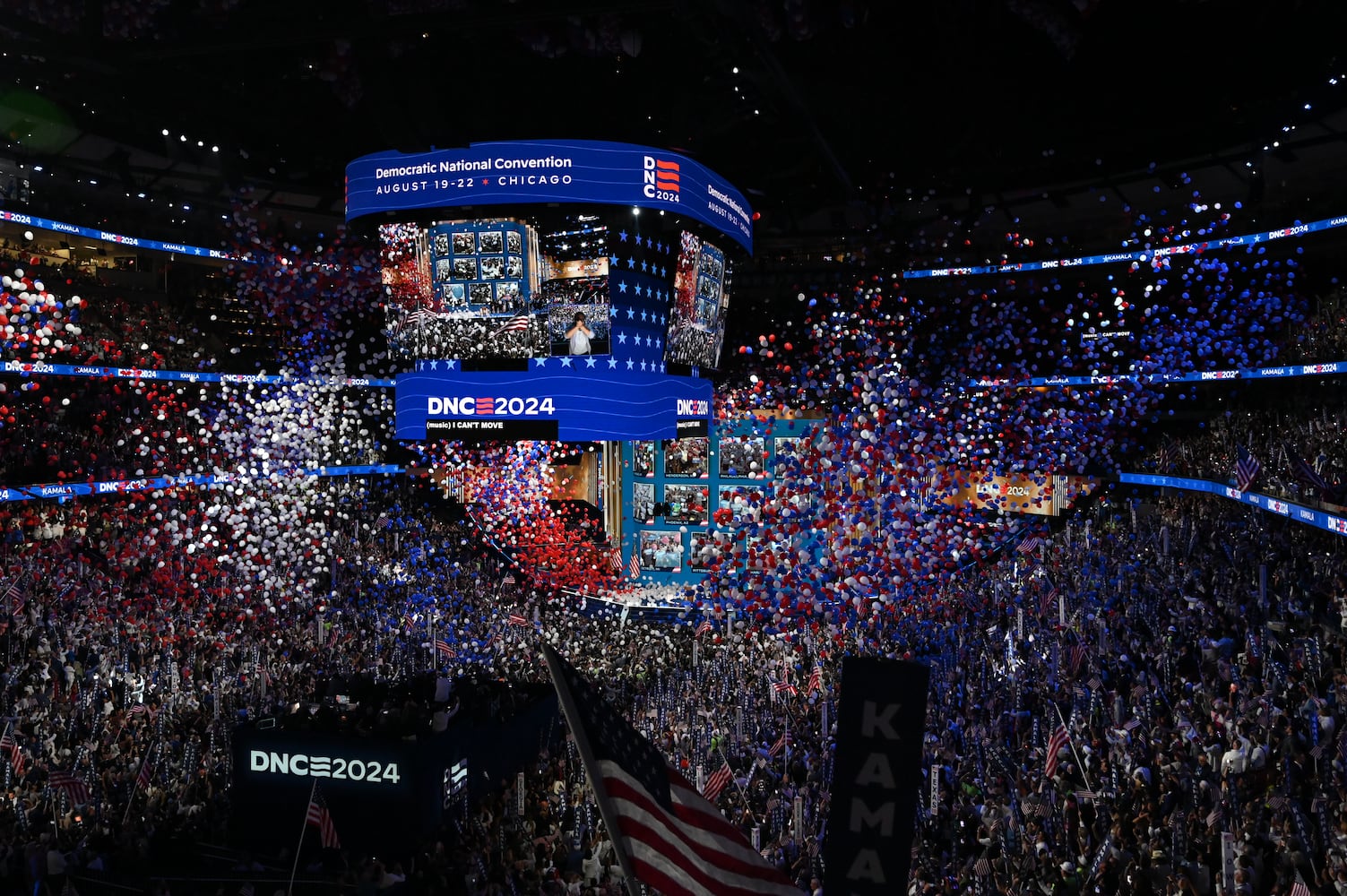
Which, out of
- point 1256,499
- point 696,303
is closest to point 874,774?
point 696,303

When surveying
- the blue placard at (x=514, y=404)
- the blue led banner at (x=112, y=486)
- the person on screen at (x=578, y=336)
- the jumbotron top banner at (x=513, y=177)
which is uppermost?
the jumbotron top banner at (x=513, y=177)

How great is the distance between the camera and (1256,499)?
765 inches

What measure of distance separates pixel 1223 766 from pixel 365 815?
1017 cm

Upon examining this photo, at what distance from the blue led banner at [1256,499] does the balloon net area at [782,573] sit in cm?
35

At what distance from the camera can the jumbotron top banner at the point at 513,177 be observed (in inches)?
699

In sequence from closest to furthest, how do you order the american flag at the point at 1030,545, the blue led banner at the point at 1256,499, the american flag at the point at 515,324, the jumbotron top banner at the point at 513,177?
the blue led banner at the point at 1256,499 < the jumbotron top banner at the point at 513,177 < the american flag at the point at 515,324 < the american flag at the point at 1030,545

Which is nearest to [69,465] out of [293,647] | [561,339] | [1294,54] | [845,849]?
[293,647]

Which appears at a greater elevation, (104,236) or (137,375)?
(104,236)

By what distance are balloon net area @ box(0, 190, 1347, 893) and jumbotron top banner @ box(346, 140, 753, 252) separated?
267 centimetres

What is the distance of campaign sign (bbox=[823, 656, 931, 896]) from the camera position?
319 centimetres

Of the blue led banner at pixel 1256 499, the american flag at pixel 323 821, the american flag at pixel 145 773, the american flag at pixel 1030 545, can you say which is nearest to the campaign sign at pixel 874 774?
the american flag at pixel 323 821

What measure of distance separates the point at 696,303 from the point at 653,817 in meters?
17.8

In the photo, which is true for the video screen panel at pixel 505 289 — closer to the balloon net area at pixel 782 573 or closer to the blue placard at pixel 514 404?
the blue placard at pixel 514 404

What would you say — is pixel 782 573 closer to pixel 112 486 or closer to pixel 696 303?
pixel 696 303
